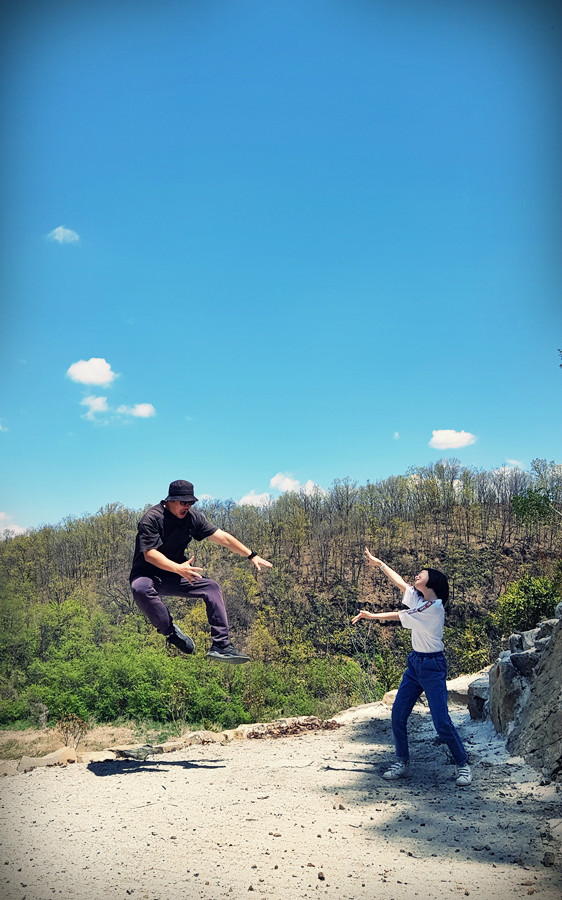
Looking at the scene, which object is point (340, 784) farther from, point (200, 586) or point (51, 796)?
point (51, 796)

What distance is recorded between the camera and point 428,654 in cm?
508

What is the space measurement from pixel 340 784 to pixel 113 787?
7.05ft

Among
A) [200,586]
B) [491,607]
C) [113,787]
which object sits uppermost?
[200,586]

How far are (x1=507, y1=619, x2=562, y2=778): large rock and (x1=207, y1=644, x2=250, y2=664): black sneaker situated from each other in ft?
8.70

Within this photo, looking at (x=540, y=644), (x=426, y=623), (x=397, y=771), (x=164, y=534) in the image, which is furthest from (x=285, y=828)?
(x=540, y=644)

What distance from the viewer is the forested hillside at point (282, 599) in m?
20.3

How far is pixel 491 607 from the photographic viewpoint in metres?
40.9

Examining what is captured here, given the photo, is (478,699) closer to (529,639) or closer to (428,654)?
(529,639)

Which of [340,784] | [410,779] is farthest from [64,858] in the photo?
[410,779]

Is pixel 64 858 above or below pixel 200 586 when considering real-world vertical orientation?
below

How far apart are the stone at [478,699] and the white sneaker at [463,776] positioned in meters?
1.96

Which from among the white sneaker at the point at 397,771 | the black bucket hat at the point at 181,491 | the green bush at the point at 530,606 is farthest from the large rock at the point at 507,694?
the green bush at the point at 530,606

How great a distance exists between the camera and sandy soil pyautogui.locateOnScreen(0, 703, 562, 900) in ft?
11.1

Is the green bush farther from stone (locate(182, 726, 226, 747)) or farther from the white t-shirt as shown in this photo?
the white t-shirt
